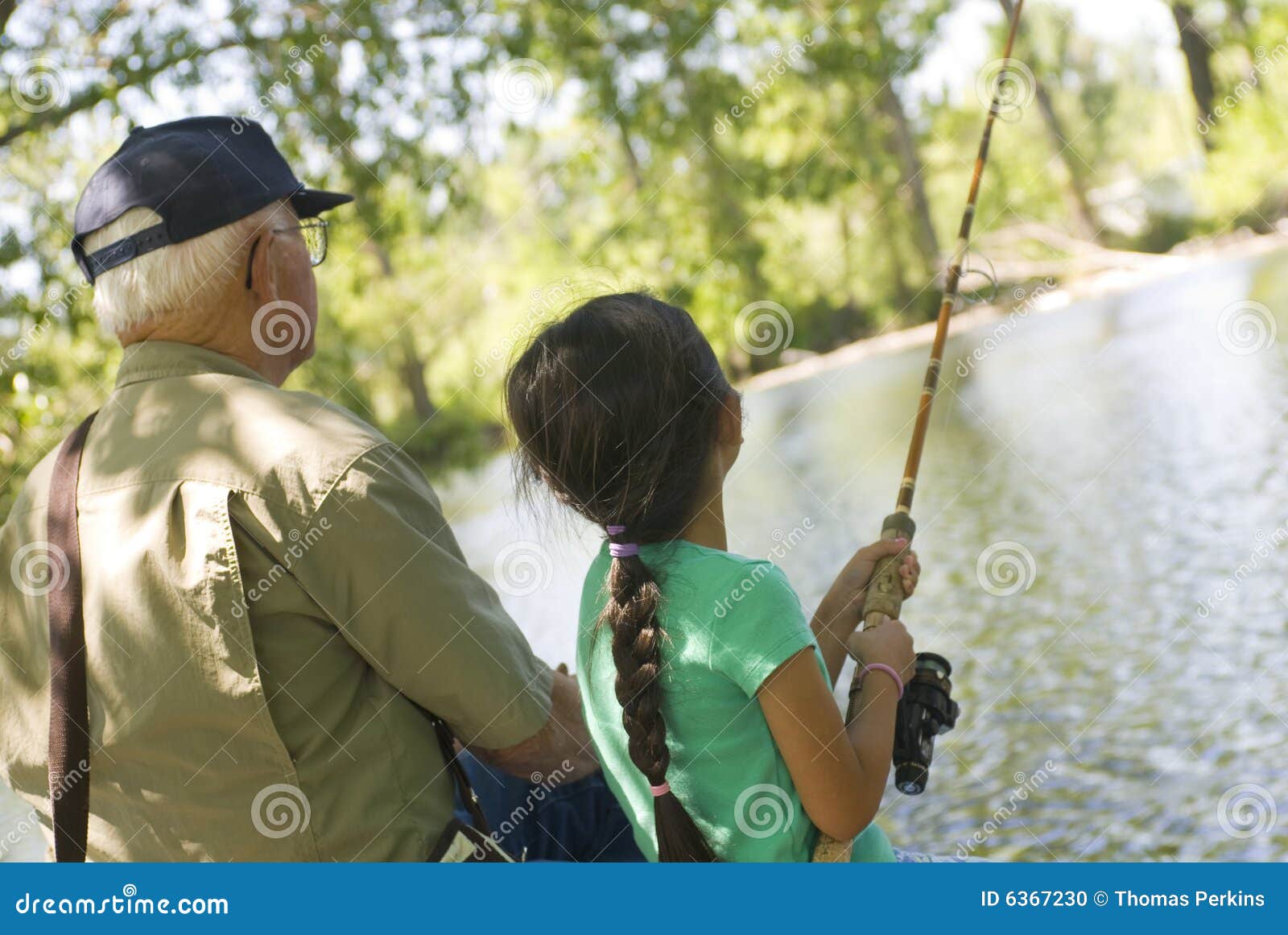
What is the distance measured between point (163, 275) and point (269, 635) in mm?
530

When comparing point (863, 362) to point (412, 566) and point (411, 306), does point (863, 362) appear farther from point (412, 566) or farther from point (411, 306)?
point (412, 566)

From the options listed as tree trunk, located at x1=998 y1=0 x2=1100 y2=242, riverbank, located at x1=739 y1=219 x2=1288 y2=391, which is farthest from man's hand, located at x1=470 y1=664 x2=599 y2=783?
tree trunk, located at x1=998 y1=0 x2=1100 y2=242

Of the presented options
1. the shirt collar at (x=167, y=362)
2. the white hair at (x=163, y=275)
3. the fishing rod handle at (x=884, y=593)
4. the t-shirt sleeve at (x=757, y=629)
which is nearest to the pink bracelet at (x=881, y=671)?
the fishing rod handle at (x=884, y=593)

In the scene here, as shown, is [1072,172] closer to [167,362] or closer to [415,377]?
[415,377]

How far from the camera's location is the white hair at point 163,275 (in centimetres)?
177

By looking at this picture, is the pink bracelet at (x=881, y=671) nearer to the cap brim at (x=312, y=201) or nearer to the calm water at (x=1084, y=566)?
the calm water at (x=1084, y=566)

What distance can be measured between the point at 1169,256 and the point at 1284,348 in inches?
375

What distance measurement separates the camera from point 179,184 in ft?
5.76

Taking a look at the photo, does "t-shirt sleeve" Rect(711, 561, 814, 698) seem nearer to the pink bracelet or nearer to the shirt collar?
the pink bracelet

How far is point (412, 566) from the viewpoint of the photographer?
1.60 meters

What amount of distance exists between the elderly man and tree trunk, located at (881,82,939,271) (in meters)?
17.6

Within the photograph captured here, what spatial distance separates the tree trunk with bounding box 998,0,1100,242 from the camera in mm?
19922

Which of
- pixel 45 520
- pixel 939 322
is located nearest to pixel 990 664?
pixel 939 322

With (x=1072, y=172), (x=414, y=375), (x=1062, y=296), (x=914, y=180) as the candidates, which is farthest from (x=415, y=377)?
(x=1072, y=172)
